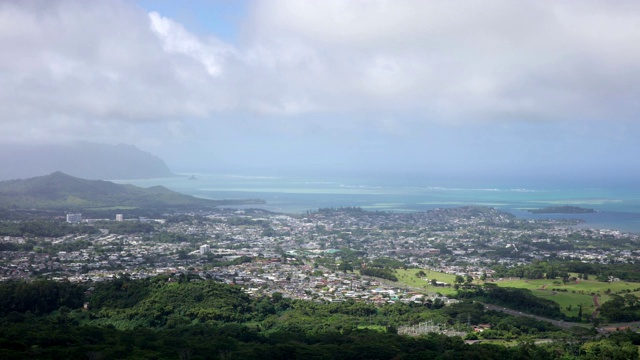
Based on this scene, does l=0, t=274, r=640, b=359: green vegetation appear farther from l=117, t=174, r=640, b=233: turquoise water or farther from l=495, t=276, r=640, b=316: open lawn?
l=117, t=174, r=640, b=233: turquoise water

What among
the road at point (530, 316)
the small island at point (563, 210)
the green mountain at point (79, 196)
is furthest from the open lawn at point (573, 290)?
the green mountain at point (79, 196)

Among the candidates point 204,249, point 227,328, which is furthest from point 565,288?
point 204,249

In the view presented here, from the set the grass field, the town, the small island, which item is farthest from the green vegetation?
the small island

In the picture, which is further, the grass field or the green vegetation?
the grass field

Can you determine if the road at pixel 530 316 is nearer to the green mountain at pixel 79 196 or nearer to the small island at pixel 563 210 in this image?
the small island at pixel 563 210

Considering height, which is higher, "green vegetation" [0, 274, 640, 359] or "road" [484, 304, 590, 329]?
"green vegetation" [0, 274, 640, 359]

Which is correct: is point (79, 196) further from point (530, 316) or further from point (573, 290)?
point (530, 316)

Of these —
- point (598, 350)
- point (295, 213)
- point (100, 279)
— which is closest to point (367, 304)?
point (598, 350)

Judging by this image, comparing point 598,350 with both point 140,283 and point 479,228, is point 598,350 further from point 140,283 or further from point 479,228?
point 479,228

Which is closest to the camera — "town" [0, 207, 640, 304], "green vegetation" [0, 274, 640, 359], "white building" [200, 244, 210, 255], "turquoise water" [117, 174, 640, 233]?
"green vegetation" [0, 274, 640, 359]
